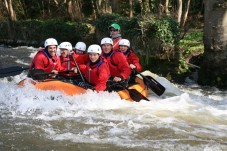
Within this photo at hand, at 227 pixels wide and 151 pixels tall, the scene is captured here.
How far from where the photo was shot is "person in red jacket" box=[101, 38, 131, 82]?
8981mm

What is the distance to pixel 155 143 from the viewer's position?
6262 mm

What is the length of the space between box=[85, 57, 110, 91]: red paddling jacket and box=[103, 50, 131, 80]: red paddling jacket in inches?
17.3

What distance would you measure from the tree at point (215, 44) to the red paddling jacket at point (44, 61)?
15.3ft

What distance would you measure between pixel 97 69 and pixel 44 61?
4.54 ft

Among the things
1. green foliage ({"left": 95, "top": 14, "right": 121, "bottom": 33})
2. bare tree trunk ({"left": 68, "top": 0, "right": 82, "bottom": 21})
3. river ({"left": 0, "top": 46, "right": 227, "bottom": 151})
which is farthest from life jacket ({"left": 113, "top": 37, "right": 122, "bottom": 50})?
bare tree trunk ({"left": 68, "top": 0, "right": 82, "bottom": 21})

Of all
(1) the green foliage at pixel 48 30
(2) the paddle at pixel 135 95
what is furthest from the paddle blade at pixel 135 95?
(1) the green foliage at pixel 48 30

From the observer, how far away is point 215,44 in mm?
11000

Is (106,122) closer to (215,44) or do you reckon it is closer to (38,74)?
(38,74)

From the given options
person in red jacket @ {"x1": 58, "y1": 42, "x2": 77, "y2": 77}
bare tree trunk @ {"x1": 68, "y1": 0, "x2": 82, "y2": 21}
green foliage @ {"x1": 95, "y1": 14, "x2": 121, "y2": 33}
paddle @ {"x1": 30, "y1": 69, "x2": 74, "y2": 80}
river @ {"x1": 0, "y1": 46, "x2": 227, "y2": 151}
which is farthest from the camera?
bare tree trunk @ {"x1": 68, "y1": 0, "x2": 82, "y2": 21}

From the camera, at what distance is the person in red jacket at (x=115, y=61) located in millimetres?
8981

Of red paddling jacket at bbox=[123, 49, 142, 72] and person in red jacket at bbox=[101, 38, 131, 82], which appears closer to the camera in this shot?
person in red jacket at bbox=[101, 38, 131, 82]

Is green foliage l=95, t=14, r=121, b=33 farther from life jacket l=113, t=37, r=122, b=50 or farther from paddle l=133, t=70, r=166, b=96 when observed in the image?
paddle l=133, t=70, r=166, b=96

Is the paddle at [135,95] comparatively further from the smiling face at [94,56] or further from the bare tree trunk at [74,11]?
the bare tree trunk at [74,11]

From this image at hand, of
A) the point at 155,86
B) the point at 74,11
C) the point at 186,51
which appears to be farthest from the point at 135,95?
the point at 74,11
